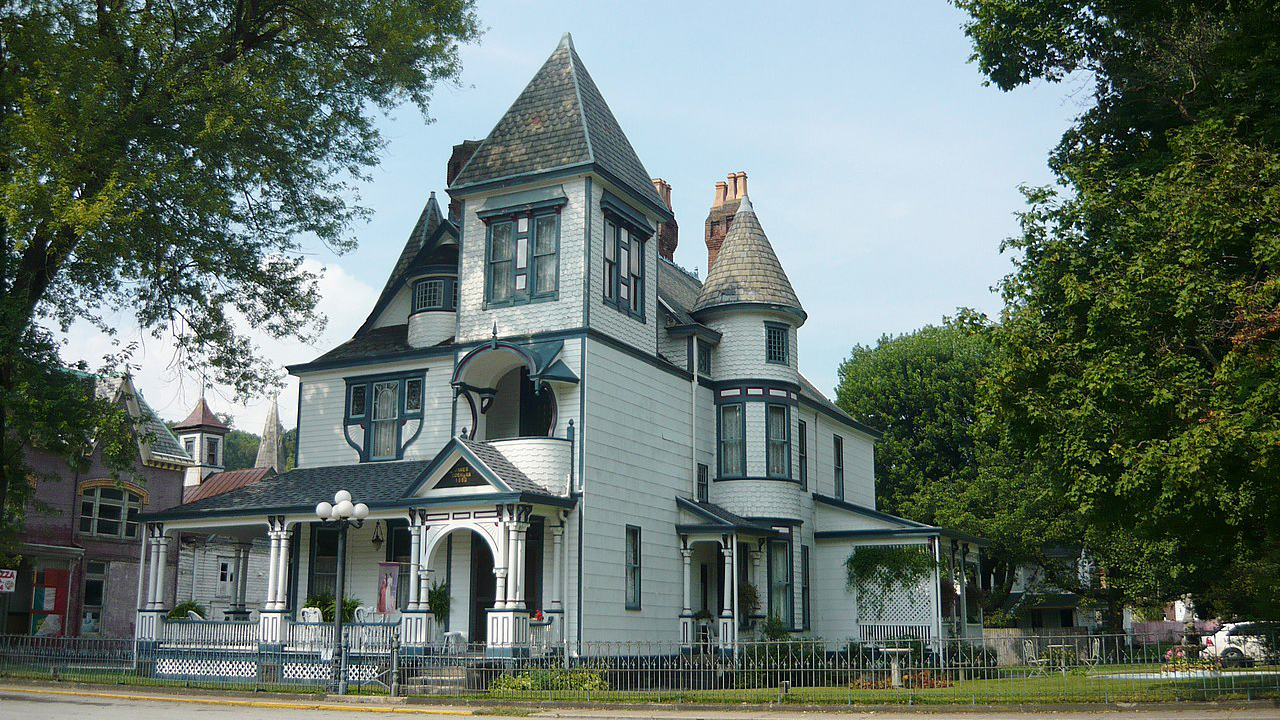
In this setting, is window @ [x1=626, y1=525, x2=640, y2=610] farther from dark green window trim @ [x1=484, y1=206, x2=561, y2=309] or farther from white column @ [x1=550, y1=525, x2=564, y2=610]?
dark green window trim @ [x1=484, y1=206, x2=561, y2=309]

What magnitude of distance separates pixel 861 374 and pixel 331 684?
42.0m

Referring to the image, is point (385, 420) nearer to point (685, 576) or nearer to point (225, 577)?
point (685, 576)

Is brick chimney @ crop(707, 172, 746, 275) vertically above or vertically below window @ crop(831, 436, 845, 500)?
above

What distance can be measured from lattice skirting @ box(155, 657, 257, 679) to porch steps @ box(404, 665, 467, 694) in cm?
457

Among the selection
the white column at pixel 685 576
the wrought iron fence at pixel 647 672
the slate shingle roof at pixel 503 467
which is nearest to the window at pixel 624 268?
the slate shingle roof at pixel 503 467

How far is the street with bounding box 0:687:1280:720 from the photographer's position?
57.8ft

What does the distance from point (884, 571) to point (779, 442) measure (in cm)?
515

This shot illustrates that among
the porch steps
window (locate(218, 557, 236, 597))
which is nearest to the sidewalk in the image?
the porch steps

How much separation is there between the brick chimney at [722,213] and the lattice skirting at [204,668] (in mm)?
22366

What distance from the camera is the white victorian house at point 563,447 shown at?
1032 inches

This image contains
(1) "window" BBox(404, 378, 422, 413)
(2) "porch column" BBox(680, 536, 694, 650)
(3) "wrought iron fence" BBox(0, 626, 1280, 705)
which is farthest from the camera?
(1) "window" BBox(404, 378, 422, 413)

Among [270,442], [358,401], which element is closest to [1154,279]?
[358,401]

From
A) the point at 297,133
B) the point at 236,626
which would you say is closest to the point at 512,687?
the point at 236,626

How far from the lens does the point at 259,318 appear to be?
31.3 meters
